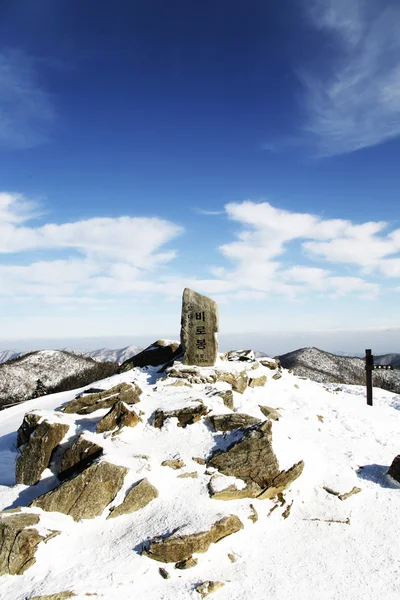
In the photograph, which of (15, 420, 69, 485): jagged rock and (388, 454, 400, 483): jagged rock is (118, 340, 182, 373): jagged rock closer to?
(15, 420, 69, 485): jagged rock

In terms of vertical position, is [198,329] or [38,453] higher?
[198,329]

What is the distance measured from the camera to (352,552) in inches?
376

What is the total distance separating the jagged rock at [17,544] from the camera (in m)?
8.77

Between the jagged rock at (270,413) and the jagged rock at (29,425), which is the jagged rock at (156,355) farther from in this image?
the jagged rock at (29,425)

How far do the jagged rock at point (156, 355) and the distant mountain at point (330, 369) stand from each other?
3697 cm

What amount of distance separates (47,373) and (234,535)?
53.1 m

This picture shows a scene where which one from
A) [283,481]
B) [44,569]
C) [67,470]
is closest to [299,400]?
[283,481]

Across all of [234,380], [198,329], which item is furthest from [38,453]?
[198,329]

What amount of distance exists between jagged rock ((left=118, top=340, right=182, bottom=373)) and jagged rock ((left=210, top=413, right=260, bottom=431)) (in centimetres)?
1221

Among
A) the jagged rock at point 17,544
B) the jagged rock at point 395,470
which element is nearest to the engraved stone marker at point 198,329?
the jagged rock at point 395,470

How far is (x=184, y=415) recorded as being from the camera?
14.3 metres

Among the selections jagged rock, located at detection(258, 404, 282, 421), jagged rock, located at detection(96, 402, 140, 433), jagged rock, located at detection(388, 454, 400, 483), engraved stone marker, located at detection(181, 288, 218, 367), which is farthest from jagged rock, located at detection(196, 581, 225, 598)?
engraved stone marker, located at detection(181, 288, 218, 367)

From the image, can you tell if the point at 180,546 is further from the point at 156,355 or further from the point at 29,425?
the point at 156,355

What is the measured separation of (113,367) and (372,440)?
4548 centimetres
